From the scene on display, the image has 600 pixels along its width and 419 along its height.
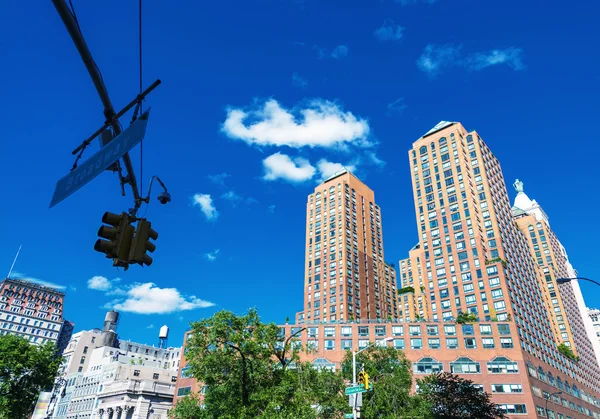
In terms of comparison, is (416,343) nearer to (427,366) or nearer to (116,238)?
(427,366)

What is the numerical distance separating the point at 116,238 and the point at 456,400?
58.2 m

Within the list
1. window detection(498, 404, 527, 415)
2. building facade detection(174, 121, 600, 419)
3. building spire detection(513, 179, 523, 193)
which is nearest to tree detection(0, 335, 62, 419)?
building facade detection(174, 121, 600, 419)

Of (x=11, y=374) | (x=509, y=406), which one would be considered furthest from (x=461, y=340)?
(x=11, y=374)

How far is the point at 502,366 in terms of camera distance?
3002 inches

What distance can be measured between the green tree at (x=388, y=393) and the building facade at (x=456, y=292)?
32576 millimetres

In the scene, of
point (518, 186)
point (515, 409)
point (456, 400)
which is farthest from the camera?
point (518, 186)

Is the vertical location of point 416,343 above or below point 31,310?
below

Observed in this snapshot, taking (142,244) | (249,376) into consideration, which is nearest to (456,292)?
(249,376)

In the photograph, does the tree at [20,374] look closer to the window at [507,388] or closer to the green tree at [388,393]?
the green tree at [388,393]

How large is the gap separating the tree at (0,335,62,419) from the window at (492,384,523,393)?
7183cm

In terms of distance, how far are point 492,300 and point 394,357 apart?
47508mm

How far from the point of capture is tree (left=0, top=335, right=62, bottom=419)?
55062mm

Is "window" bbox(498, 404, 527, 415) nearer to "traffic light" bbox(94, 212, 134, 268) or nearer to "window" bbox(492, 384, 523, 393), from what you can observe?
"window" bbox(492, 384, 523, 393)

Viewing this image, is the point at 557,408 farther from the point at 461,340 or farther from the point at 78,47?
the point at 78,47
